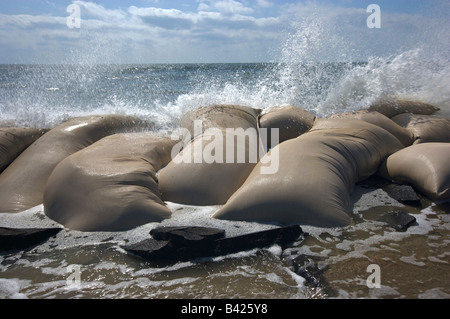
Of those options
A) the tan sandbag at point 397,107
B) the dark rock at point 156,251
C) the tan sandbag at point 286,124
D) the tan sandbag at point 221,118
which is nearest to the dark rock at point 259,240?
the dark rock at point 156,251

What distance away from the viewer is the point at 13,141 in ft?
13.2

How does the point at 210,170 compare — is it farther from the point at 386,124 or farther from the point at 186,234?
the point at 386,124

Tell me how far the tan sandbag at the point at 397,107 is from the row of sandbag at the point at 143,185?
48.2 inches

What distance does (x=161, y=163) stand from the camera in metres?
3.48

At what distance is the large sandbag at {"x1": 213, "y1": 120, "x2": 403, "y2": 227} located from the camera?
2527mm

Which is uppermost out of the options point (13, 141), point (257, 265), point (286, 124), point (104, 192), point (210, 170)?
point (286, 124)

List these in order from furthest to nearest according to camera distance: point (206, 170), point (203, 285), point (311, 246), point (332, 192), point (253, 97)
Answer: point (253, 97) < point (206, 170) < point (332, 192) < point (311, 246) < point (203, 285)

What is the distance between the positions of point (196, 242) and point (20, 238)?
128cm

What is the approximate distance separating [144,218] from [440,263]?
191 centimetres

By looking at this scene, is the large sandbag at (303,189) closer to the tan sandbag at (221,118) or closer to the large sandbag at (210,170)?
the large sandbag at (210,170)

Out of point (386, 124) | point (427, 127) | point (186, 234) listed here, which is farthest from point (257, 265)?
point (427, 127)
